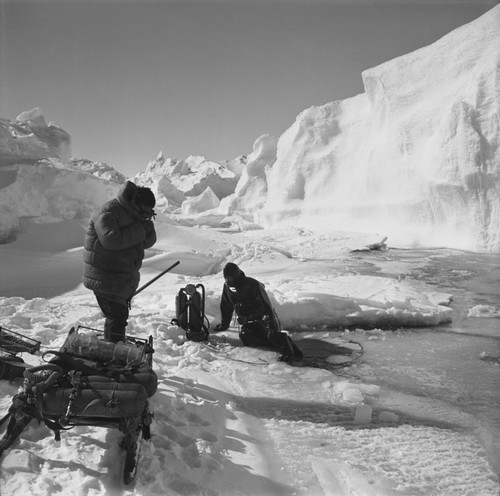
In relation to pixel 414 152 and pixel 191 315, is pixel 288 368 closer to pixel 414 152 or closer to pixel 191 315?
pixel 191 315

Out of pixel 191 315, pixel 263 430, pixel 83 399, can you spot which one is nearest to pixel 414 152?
pixel 191 315

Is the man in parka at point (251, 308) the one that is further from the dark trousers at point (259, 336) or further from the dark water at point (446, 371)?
the dark water at point (446, 371)

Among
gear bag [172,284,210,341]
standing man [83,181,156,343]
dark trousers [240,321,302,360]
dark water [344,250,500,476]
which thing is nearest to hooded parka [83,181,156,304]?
standing man [83,181,156,343]

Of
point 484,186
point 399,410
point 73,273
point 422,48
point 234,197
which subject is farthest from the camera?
point 234,197

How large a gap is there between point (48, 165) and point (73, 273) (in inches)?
296

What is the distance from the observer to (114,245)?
280cm

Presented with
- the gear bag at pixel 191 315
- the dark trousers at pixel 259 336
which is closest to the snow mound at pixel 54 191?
the gear bag at pixel 191 315

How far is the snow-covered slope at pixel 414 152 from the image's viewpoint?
16.3m

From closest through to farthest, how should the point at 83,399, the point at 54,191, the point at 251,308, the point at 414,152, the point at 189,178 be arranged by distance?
the point at 83,399 < the point at 251,308 < the point at 54,191 < the point at 414,152 < the point at 189,178

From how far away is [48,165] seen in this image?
568 inches

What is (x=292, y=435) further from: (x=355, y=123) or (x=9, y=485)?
(x=355, y=123)

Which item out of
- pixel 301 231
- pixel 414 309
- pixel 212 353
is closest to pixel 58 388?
pixel 212 353

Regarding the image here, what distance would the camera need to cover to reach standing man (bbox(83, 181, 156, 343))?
2818 millimetres

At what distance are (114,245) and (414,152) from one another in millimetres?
20043
